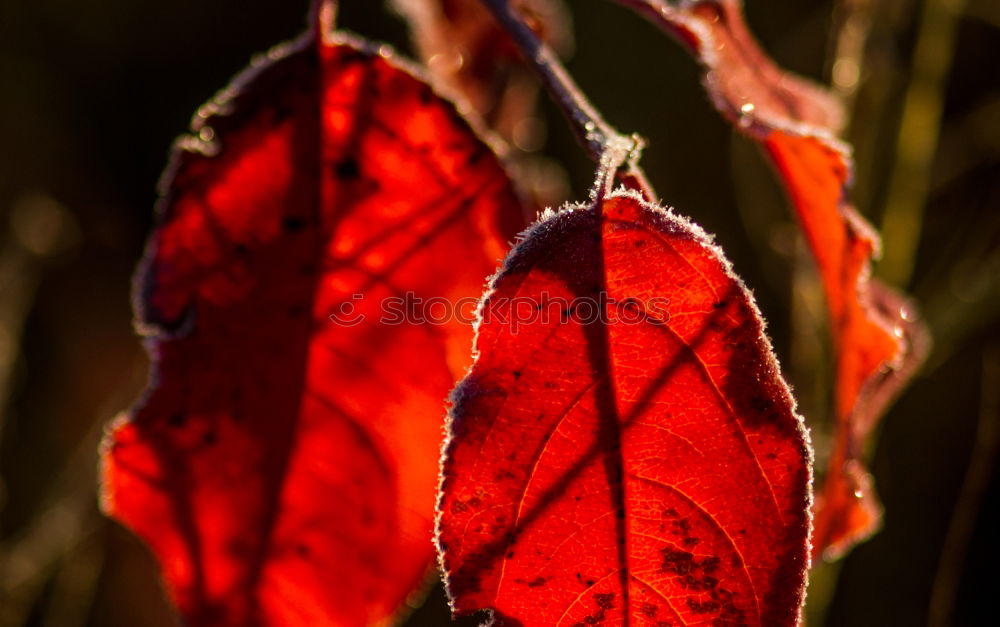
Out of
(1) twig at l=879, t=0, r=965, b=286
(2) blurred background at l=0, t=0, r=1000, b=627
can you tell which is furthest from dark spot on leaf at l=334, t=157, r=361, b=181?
(1) twig at l=879, t=0, r=965, b=286

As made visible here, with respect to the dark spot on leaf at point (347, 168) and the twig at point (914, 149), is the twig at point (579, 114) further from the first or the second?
the twig at point (914, 149)

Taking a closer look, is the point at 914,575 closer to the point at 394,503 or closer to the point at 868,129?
the point at 868,129

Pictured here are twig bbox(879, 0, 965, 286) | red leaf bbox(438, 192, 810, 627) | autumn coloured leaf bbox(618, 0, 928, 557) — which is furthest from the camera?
twig bbox(879, 0, 965, 286)

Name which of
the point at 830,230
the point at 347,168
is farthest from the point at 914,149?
the point at 347,168

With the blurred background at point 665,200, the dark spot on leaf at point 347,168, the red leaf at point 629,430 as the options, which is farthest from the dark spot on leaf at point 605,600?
the blurred background at point 665,200

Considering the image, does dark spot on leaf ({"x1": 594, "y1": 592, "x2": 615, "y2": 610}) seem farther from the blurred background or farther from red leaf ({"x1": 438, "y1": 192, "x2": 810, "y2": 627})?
the blurred background

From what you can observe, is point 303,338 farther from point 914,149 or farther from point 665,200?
point 665,200

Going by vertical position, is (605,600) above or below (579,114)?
below
